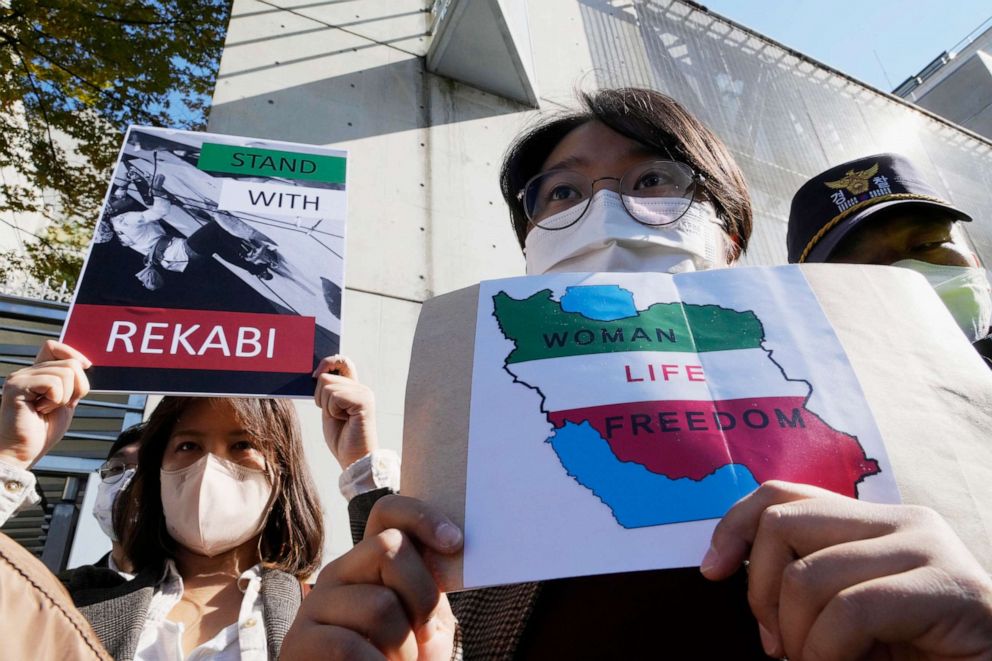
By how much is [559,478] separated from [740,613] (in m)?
0.29

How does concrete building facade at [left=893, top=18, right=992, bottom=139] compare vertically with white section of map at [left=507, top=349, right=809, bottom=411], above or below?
above

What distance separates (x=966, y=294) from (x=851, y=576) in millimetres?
1143

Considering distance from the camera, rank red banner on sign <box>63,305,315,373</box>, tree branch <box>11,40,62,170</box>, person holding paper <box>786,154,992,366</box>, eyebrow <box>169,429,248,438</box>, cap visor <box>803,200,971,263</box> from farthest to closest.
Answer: tree branch <box>11,40,62,170</box>, eyebrow <box>169,429,248,438</box>, cap visor <box>803,200,971,263</box>, person holding paper <box>786,154,992,366</box>, red banner on sign <box>63,305,315,373</box>

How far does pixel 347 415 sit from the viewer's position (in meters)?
1.35

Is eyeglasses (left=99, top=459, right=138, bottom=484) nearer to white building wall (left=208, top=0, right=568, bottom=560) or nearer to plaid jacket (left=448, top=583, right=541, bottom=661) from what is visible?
white building wall (left=208, top=0, right=568, bottom=560)

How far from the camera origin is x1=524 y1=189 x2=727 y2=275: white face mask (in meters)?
1.02

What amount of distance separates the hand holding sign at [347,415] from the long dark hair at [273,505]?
1.29ft

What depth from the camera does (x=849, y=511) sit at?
492 mm

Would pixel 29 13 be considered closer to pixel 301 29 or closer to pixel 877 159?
pixel 301 29

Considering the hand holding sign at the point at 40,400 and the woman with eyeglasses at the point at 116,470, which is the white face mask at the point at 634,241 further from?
the woman with eyeglasses at the point at 116,470

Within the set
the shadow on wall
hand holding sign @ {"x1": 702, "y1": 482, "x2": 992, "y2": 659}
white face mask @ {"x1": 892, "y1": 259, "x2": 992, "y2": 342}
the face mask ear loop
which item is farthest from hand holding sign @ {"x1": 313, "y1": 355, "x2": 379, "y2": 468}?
the shadow on wall

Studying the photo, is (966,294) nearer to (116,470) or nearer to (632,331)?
(632,331)

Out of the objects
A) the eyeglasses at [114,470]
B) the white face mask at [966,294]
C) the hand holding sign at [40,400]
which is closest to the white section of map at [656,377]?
the white face mask at [966,294]

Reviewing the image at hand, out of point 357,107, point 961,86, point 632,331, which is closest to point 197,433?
point 632,331
